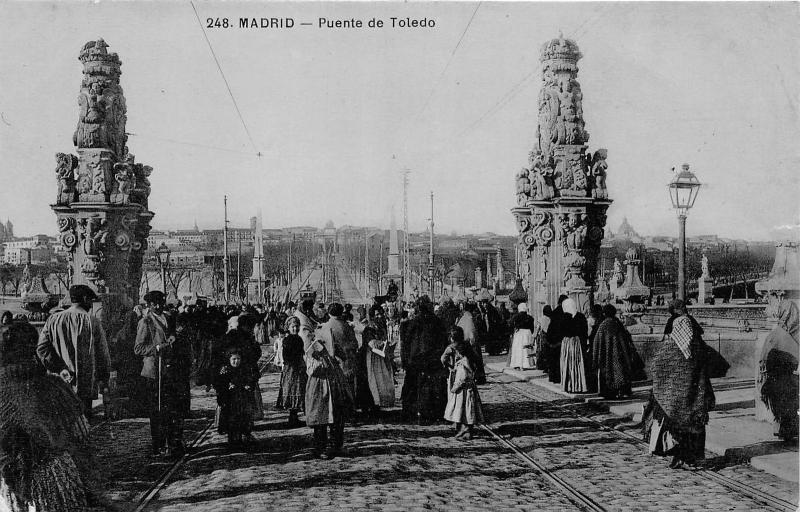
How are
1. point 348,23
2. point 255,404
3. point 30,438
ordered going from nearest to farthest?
point 30,438 < point 255,404 < point 348,23

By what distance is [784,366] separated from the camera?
31.4ft

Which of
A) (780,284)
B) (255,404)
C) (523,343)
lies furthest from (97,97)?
(780,284)

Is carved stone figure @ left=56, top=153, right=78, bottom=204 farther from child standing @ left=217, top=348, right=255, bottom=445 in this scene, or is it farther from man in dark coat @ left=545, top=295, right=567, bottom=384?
man in dark coat @ left=545, top=295, right=567, bottom=384

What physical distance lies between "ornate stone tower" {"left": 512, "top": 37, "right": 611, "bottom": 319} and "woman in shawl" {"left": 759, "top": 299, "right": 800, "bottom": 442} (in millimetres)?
7531

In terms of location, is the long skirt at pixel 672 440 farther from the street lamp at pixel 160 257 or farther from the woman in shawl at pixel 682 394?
the street lamp at pixel 160 257

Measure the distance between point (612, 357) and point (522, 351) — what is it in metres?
5.72

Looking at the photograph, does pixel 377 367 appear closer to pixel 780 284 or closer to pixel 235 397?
pixel 235 397

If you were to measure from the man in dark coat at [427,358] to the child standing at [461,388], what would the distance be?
41.3 inches

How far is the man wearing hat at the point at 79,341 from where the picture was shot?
8.95 m

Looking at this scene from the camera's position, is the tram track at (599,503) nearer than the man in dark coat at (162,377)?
Yes

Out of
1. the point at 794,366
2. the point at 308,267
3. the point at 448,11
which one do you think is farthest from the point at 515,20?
the point at 308,267

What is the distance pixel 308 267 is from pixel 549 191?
98503mm

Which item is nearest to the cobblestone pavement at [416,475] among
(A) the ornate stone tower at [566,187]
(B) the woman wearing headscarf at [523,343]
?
(A) the ornate stone tower at [566,187]

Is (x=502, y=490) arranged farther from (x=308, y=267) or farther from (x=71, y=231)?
(x=308, y=267)
